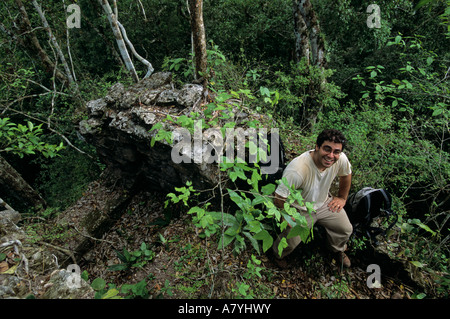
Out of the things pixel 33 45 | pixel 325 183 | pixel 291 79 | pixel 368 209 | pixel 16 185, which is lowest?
pixel 16 185

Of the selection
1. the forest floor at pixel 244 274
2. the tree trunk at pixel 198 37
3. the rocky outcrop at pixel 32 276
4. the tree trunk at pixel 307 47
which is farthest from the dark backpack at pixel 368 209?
the tree trunk at pixel 198 37

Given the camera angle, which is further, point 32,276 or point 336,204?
point 336,204

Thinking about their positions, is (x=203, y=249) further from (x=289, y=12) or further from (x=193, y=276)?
(x=289, y=12)

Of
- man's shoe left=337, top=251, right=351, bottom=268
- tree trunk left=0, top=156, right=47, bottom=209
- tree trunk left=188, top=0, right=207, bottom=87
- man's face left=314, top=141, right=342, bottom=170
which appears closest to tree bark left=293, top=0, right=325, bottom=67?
tree trunk left=188, top=0, right=207, bottom=87

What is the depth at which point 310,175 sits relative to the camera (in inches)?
120

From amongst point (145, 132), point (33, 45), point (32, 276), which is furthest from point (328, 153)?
point (33, 45)

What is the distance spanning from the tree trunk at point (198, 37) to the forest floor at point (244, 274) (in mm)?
3388

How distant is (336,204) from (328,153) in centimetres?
98

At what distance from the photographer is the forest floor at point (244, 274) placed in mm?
3316

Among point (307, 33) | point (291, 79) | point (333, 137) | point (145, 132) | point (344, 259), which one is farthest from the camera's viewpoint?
point (307, 33)

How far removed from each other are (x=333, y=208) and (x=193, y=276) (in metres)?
2.46

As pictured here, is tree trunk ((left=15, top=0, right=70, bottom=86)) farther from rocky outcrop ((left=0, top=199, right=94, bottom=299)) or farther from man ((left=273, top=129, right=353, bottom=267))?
man ((left=273, top=129, right=353, bottom=267))

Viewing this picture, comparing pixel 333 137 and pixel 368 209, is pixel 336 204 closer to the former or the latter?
pixel 368 209
